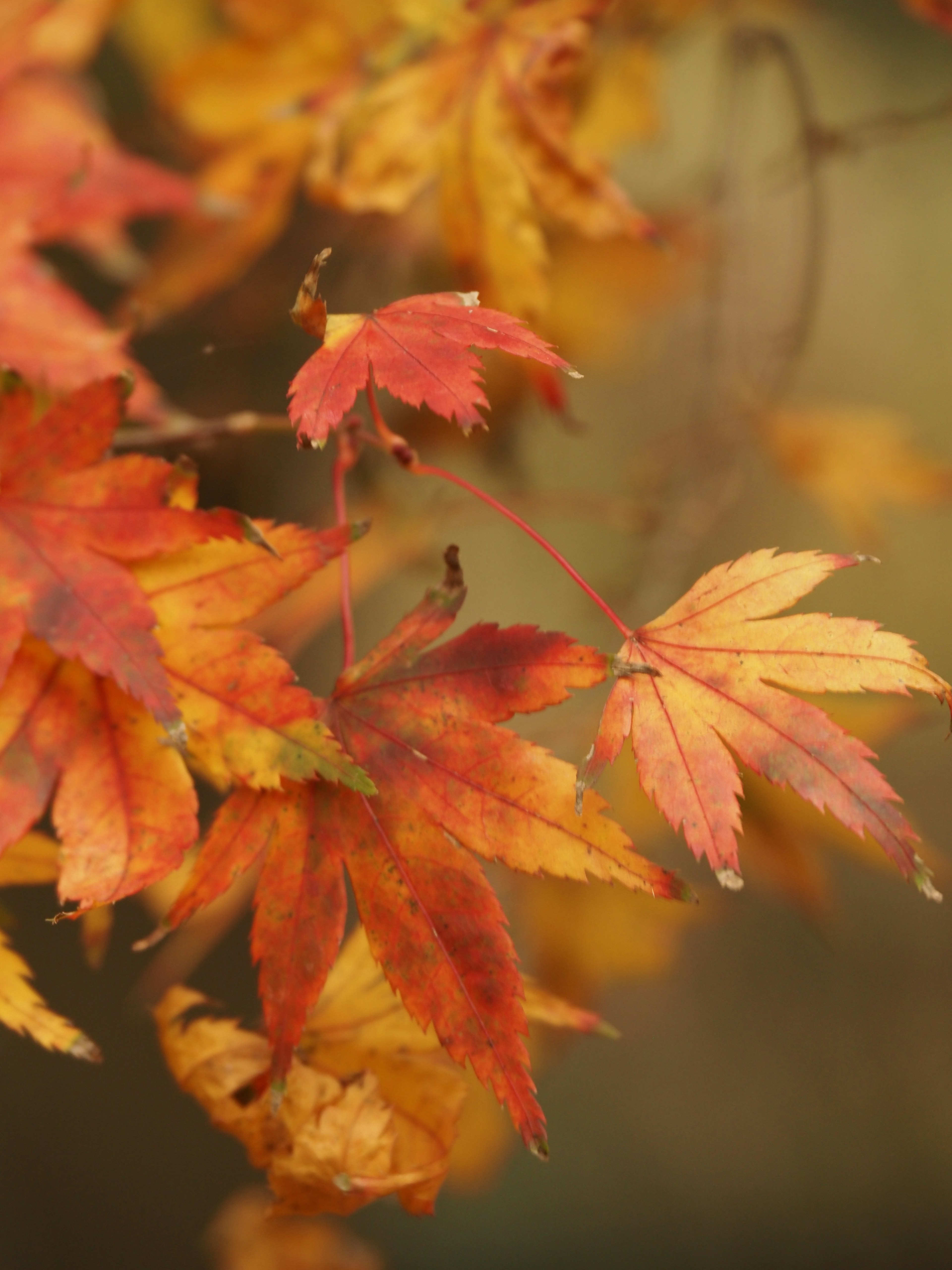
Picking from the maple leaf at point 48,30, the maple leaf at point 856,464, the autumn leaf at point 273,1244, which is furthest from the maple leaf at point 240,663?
the autumn leaf at point 273,1244

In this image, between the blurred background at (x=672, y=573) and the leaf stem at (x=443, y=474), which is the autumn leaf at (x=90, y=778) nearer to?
the leaf stem at (x=443, y=474)

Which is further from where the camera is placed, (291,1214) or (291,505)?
(291,505)

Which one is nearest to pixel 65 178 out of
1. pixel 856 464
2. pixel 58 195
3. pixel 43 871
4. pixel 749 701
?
pixel 58 195

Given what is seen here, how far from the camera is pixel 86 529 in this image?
0.45m

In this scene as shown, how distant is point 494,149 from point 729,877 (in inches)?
19.1

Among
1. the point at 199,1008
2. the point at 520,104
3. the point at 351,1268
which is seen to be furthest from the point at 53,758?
the point at 351,1268

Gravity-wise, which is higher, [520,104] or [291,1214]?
[520,104]

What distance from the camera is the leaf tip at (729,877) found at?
34cm

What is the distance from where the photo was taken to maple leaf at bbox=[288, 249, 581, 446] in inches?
13.9

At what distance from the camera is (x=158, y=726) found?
1.42ft

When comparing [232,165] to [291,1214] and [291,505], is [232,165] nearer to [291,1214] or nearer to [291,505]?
[291,505]

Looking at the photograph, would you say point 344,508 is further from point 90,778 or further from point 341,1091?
point 341,1091

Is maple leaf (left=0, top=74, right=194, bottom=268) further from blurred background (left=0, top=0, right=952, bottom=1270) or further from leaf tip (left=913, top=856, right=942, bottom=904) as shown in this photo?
leaf tip (left=913, top=856, right=942, bottom=904)

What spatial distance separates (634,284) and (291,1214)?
1024 mm
